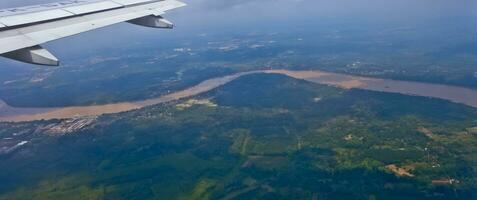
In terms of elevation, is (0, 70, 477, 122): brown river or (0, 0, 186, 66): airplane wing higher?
(0, 0, 186, 66): airplane wing

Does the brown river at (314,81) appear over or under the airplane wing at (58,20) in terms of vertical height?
under

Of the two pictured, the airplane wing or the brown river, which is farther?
the brown river

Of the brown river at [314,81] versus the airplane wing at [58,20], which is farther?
the brown river at [314,81]

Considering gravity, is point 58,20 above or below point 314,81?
above

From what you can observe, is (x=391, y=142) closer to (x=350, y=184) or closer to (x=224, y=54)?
(x=350, y=184)

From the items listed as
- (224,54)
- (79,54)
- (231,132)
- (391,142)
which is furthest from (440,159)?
(79,54)

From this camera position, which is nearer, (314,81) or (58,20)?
(58,20)
